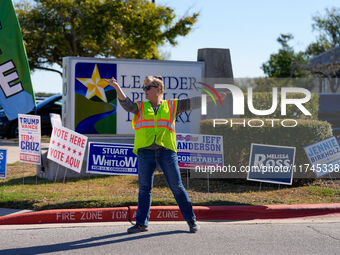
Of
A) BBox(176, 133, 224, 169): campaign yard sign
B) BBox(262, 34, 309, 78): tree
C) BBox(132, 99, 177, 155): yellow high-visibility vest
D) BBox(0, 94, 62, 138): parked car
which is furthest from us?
BBox(262, 34, 309, 78): tree

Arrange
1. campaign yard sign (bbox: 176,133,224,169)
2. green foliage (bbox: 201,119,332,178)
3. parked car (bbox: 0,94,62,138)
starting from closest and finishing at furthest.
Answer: campaign yard sign (bbox: 176,133,224,169), green foliage (bbox: 201,119,332,178), parked car (bbox: 0,94,62,138)

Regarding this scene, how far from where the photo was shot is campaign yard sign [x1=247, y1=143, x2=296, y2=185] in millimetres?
8367

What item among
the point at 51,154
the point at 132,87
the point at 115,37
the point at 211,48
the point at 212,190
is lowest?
the point at 212,190

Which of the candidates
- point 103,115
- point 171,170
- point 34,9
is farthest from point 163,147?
point 34,9

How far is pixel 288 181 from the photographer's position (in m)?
8.38

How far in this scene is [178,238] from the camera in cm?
605

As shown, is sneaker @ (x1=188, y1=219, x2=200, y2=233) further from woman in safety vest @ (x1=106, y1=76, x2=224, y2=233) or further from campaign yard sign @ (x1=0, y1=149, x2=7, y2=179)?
campaign yard sign @ (x1=0, y1=149, x2=7, y2=179)

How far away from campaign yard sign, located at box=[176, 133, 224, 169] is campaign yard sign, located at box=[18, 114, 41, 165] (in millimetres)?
2372

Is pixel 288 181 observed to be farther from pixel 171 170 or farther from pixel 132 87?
pixel 132 87

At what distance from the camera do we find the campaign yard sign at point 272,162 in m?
8.37

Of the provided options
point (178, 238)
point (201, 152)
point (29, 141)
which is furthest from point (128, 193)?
point (178, 238)

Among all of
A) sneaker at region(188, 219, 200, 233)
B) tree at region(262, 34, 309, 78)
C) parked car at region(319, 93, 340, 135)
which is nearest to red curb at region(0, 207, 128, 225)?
sneaker at region(188, 219, 200, 233)

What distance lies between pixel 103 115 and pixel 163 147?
465 centimetres

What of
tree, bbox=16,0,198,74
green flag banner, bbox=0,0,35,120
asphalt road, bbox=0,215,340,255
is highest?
tree, bbox=16,0,198,74
